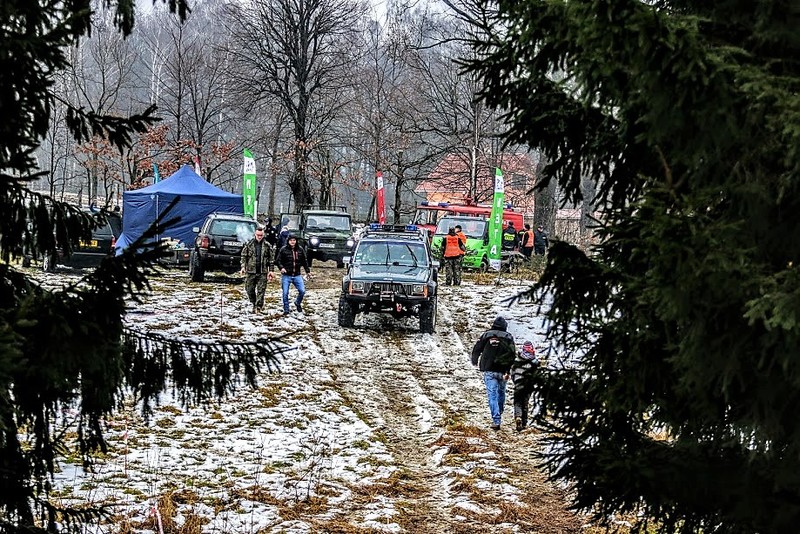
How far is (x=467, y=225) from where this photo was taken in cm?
2942

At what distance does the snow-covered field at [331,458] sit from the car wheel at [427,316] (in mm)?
1198

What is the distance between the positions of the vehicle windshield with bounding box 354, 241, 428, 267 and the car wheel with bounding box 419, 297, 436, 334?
1112mm

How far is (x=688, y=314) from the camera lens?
3301mm

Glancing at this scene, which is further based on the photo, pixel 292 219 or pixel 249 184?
pixel 292 219

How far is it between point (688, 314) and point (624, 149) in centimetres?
159

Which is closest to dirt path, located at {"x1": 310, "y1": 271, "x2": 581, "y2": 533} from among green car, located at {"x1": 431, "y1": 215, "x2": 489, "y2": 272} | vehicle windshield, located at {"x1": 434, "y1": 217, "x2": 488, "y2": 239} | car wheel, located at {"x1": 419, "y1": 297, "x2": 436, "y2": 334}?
car wheel, located at {"x1": 419, "y1": 297, "x2": 436, "y2": 334}

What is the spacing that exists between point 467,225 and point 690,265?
26384 millimetres

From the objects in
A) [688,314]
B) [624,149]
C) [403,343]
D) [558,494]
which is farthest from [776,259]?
[403,343]

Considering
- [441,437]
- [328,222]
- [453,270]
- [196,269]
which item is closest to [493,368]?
[441,437]

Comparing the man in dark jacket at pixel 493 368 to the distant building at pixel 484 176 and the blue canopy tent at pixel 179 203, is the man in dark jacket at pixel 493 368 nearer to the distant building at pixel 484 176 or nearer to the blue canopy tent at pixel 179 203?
the blue canopy tent at pixel 179 203

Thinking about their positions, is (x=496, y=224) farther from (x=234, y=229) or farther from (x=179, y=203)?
(x=179, y=203)

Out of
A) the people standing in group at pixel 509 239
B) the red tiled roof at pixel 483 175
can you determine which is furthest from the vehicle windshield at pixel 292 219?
the red tiled roof at pixel 483 175

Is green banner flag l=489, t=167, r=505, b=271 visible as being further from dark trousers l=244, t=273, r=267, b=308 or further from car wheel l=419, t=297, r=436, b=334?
dark trousers l=244, t=273, r=267, b=308

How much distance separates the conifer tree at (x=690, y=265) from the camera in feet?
10.4
